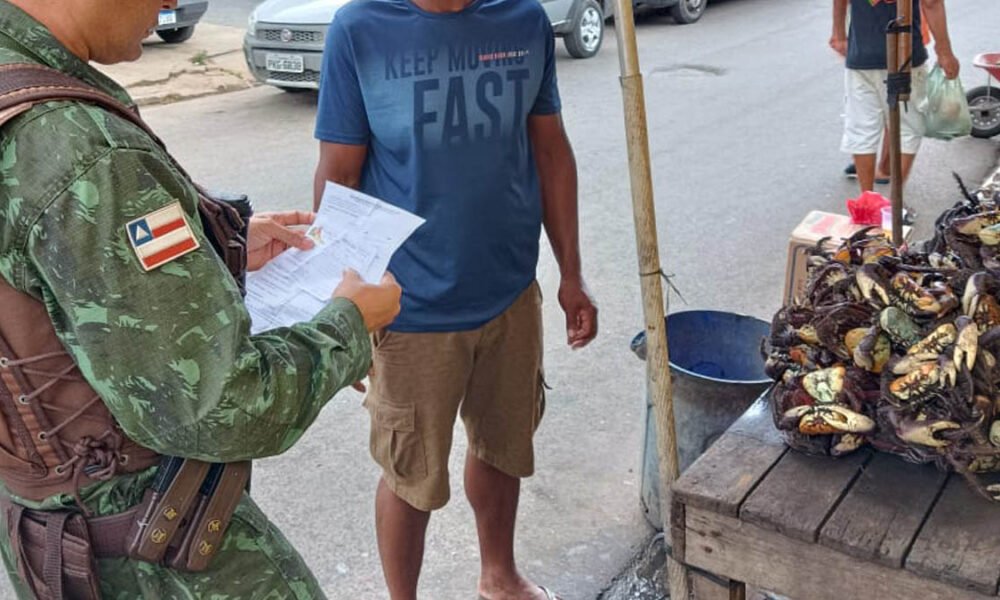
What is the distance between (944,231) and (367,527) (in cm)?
201

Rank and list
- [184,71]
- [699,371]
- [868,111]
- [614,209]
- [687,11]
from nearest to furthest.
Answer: [699,371] < [868,111] < [614,209] < [184,71] < [687,11]

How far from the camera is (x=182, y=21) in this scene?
11.0m

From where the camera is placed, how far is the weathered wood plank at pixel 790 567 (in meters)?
1.63

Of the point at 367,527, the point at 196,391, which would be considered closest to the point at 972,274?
the point at 196,391

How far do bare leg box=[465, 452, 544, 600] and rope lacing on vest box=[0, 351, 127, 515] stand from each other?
4.35ft

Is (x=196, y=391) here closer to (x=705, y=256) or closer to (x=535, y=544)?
(x=535, y=544)

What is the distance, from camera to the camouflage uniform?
1.17m

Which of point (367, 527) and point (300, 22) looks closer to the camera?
point (367, 527)

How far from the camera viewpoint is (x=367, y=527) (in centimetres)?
321

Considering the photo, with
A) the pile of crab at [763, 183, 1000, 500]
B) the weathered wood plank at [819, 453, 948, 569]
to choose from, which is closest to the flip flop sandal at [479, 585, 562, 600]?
the pile of crab at [763, 183, 1000, 500]

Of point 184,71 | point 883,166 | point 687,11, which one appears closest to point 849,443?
point 883,166

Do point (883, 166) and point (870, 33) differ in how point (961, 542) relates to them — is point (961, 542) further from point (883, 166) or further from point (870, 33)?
point (883, 166)

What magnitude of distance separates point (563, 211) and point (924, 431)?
1.10 meters

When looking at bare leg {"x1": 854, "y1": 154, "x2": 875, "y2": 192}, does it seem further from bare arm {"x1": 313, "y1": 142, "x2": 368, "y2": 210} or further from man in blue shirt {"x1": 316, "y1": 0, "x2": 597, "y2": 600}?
bare arm {"x1": 313, "y1": 142, "x2": 368, "y2": 210}
